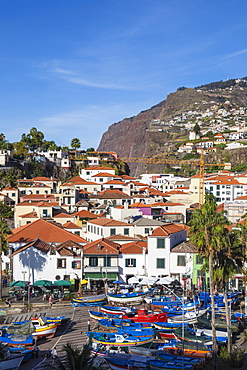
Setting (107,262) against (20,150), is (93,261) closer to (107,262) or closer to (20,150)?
(107,262)

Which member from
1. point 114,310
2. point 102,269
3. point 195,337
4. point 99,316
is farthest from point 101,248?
point 195,337

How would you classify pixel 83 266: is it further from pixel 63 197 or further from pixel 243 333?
pixel 63 197

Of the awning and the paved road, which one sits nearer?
the paved road

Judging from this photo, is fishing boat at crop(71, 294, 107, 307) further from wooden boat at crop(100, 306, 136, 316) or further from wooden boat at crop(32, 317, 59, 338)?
wooden boat at crop(32, 317, 59, 338)

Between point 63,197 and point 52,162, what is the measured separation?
43.2 m

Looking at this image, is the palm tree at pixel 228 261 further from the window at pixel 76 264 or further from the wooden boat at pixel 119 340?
the window at pixel 76 264

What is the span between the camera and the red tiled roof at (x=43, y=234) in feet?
157

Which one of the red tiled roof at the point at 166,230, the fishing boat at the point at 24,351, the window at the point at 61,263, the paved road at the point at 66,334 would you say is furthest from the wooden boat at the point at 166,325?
the window at the point at 61,263

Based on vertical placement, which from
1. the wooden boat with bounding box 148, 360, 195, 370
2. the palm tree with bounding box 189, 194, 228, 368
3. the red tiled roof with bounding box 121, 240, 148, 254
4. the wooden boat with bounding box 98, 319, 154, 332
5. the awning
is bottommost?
the wooden boat with bounding box 148, 360, 195, 370

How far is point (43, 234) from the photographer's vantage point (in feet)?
164

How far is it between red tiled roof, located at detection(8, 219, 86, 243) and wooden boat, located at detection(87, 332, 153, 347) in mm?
19974

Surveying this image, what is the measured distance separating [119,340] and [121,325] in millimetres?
2648

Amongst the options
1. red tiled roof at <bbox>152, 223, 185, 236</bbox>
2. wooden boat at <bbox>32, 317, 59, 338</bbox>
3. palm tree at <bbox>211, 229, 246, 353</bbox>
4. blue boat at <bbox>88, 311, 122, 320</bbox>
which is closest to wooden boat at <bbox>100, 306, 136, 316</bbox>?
blue boat at <bbox>88, 311, 122, 320</bbox>

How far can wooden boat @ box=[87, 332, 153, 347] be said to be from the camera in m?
28.7
